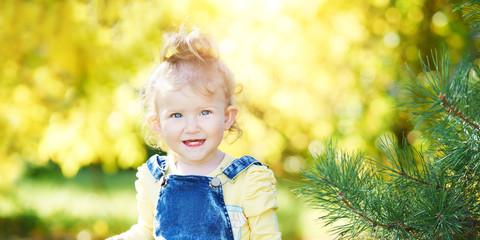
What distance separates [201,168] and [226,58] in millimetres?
1733

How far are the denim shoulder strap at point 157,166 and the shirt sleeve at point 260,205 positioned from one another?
0.30 m

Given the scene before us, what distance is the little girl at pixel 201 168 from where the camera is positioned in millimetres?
1474

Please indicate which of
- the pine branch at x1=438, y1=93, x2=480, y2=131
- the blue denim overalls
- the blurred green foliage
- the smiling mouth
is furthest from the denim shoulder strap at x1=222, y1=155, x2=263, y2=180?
the blurred green foliage

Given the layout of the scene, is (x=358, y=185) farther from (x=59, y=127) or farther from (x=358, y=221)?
(x=59, y=127)

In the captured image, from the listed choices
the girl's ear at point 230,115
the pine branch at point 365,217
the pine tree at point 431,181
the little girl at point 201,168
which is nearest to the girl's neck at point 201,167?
the little girl at point 201,168

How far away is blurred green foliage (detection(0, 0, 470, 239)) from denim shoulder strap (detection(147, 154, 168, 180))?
1.66 m

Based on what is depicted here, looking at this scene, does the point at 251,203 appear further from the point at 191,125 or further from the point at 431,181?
the point at 431,181

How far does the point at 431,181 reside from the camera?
126cm

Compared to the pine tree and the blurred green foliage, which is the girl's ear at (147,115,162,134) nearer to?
the pine tree

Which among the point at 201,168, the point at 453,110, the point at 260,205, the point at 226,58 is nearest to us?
the point at 453,110

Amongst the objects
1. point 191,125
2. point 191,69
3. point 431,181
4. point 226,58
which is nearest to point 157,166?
point 191,125

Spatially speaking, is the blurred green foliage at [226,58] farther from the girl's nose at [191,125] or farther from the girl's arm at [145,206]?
the girl's nose at [191,125]

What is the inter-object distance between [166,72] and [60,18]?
2130 millimetres

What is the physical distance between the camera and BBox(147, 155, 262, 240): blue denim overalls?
1.46 meters
